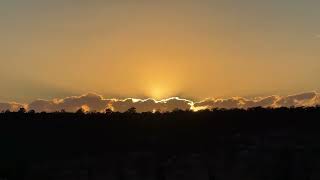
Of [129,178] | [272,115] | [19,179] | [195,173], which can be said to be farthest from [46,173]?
[272,115]

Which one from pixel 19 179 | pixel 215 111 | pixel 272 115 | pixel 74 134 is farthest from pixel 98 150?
pixel 272 115

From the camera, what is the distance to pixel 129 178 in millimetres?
49531

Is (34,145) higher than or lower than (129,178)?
higher

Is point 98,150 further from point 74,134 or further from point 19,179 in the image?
point 19,179

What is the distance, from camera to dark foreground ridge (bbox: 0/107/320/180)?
49000mm

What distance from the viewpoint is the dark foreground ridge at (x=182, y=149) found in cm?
4900

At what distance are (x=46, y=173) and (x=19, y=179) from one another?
79.3 inches

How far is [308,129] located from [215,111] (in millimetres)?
6965

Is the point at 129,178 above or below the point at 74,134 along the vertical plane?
below

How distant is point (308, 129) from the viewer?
49.4 meters

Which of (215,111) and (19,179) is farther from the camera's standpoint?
(215,111)

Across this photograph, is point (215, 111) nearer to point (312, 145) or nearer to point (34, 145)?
point (312, 145)

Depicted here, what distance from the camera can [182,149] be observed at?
49125 millimetres

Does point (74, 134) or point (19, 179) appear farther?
point (74, 134)
